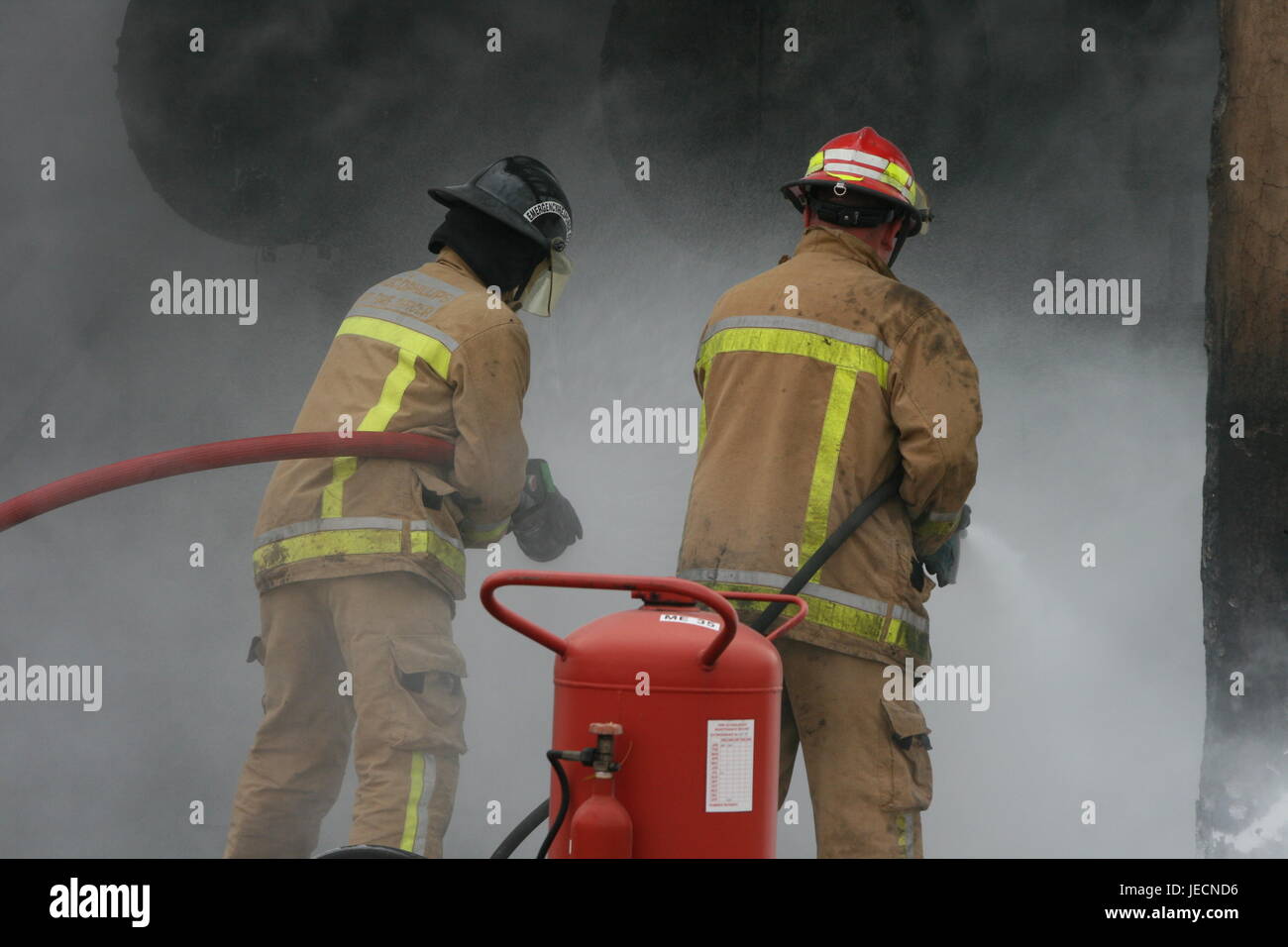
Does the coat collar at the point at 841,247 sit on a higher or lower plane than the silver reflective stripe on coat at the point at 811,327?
higher

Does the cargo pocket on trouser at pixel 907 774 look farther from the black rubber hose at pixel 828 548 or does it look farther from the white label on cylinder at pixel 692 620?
the white label on cylinder at pixel 692 620

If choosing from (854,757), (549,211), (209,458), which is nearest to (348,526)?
(209,458)

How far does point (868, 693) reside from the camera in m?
3.29

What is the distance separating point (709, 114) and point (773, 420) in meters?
2.28

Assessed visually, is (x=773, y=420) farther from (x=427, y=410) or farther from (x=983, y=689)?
(x=983, y=689)

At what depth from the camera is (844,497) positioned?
3350 mm

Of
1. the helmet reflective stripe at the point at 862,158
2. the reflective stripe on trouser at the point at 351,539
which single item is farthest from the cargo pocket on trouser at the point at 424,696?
the helmet reflective stripe at the point at 862,158

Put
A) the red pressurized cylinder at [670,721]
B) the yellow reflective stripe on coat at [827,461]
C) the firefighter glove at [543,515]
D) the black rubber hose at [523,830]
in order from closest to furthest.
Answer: the red pressurized cylinder at [670,721] → the black rubber hose at [523,830] → the yellow reflective stripe on coat at [827,461] → the firefighter glove at [543,515]

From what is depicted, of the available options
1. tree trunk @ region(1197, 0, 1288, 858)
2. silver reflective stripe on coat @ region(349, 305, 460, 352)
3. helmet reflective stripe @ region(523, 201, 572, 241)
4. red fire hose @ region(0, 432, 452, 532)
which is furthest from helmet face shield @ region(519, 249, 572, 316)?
tree trunk @ region(1197, 0, 1288, 858)

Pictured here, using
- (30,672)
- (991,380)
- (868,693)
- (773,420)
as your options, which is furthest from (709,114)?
(30,672)

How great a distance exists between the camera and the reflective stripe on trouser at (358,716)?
3.60 m

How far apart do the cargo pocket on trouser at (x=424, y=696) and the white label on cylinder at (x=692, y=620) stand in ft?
3.27

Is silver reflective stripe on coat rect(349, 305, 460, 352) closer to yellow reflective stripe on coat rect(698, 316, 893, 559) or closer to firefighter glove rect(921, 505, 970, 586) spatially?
yellow reflective stripe on coat rect(698, 316, 893, 559)

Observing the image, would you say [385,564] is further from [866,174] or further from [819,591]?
[866,174]
